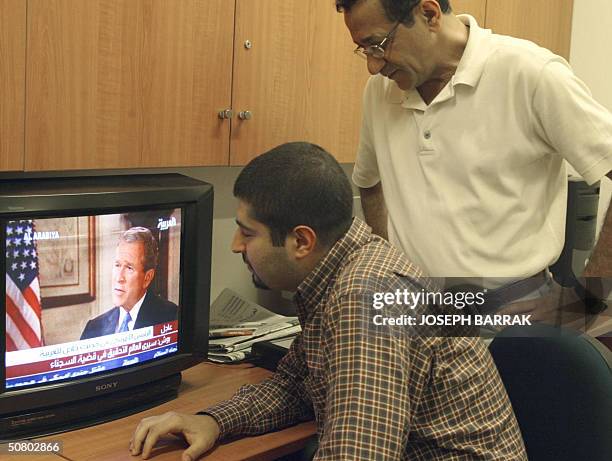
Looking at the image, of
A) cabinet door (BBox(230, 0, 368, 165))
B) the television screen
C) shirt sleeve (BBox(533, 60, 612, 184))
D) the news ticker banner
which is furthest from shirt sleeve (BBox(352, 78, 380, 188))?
the news ticker banner

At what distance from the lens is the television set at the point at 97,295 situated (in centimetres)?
169

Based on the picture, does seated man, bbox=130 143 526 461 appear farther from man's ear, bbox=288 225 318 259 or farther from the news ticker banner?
the news ticker banner

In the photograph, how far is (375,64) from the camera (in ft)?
6.29

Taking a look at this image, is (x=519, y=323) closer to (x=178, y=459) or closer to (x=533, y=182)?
(x=533, y=182)

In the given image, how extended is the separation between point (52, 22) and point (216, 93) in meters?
0.47

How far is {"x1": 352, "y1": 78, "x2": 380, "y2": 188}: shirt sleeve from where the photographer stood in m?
2.17

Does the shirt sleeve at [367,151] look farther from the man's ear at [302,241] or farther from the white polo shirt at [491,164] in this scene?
the man's ear at [302,241]

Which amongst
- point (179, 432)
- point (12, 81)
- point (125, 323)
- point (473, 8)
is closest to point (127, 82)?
point (12, 81)

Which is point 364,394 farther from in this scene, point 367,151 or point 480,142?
point 367,151

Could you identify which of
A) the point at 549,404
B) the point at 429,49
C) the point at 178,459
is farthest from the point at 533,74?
the point at 178,459

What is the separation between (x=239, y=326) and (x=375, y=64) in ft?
2.89

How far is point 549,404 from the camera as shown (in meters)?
1.64

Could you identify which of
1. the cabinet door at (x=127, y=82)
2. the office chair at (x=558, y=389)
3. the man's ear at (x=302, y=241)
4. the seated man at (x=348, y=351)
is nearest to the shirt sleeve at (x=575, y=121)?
the office chair at (x=558, y=389)

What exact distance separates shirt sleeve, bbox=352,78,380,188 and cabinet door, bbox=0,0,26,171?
0.87 meters
